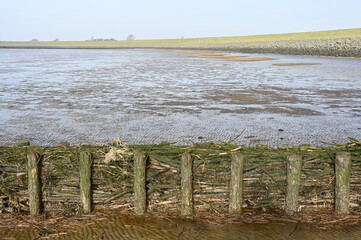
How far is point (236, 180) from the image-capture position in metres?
7.06

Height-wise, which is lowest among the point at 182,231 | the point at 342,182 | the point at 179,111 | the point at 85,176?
the point at 182,231

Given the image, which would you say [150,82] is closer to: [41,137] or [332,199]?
[41,137]

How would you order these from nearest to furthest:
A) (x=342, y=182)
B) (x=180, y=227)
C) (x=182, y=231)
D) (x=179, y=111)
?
(x=182, y=231) → (x=180, y=227) → (x=342, y=182) → (x=179, y=111)

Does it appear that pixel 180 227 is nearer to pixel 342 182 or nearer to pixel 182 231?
pixel 182 231

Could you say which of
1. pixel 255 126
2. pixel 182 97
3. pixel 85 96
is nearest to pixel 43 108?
pixel 85 96

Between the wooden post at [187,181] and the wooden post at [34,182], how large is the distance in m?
2.43

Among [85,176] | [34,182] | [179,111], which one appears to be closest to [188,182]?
[85,176]

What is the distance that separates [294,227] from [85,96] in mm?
16893

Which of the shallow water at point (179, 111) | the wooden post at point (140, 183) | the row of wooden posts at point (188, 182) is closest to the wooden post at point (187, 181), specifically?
the row of wooden posts at point (188, 182)

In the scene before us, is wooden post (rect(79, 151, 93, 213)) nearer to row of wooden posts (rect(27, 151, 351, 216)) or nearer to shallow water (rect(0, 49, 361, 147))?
row of wooden posts (rect(27, 151, 351, 216))

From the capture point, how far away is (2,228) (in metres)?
6.95

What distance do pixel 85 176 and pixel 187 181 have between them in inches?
67.6

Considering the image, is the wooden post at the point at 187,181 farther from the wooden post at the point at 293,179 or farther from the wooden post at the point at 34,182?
the wooden post at the point at 34,182

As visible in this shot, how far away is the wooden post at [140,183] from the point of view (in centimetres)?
702
